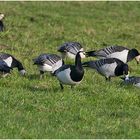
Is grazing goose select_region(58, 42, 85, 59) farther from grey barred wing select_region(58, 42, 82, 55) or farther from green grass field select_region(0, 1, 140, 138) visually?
green grass field select_region(0, 1, 140, 138)

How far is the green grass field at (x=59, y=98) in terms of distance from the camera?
11297 millimetres

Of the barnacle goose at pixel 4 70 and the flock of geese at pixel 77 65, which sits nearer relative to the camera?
the flock of geese at pixel 77 65

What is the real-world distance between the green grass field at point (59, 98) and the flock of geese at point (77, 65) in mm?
289

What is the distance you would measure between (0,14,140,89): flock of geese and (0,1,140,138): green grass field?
0.29 m

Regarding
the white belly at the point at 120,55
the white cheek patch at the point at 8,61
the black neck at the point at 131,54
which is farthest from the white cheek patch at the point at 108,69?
the white cheek patch at the point at 8,61

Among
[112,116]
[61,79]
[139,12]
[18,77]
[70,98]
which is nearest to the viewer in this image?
[112,116]

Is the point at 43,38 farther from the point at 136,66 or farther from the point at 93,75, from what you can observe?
the point at 93,75

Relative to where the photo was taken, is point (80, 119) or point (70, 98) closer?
point (80, 119)

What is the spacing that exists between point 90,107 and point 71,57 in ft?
25.2

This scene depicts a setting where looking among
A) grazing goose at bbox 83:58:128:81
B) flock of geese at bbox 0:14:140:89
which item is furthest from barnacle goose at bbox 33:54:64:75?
grazing goose at bbox 83:58:128:81

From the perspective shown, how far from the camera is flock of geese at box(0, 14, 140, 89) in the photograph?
14.6m

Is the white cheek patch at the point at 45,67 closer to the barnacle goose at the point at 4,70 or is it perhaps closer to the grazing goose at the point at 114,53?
the barnacle goose at the point at 4,70

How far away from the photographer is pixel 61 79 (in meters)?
14.5

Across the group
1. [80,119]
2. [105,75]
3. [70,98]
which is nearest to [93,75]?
[105,75]
